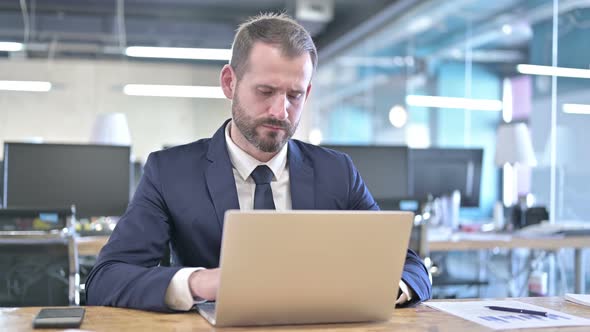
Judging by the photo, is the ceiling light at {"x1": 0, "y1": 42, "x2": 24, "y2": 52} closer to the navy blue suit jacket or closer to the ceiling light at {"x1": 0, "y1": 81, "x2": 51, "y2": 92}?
the ceiling light at {"x1": 0, "y1": 81, "x2": 51, "y2": 92}

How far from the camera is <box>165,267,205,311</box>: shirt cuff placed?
1437 millimetres

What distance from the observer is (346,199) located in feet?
6.26

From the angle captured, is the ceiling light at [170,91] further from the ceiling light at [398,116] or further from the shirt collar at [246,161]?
the shirt collar at [246,161]

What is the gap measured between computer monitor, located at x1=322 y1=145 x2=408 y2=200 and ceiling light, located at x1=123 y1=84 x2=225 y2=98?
7.97 m

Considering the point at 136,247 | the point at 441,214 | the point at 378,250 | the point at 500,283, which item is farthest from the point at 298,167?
the point at 500,283

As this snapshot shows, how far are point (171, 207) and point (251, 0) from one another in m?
8.65

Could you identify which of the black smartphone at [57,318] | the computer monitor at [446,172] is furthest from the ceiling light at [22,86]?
the black smartphone at [57,318]

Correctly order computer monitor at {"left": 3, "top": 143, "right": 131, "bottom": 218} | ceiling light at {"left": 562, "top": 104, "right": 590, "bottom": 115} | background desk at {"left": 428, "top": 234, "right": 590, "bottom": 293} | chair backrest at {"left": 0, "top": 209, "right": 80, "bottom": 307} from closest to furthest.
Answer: chair backrest at {"left": 0, "top": 209, "right": 80, "bottom": 307}, computer monitor at {"left": 3, "top": 143, "right": 131, "bottom": 218}, background desk at {"left": 428, "top": 234, "right": 590, "bottom": 293}, ceiling light at {"left": 562, "top": 104, "right": 590, "bottom": 115}

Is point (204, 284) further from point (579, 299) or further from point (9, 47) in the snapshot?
point (9, 47)

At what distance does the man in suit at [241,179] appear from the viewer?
1642 mm

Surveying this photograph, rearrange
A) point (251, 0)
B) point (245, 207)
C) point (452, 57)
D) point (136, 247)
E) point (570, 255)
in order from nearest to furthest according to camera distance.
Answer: point (136, 247) → point (245, 207) → point (570, 255) → point (452, 57) → point (251, 0)

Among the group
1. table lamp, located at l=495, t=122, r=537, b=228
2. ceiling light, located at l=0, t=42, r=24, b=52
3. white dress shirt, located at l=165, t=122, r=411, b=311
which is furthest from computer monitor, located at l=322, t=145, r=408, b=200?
ceiling light, located at l=0, t=42, r=24, b=52

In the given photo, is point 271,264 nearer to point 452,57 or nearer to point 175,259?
point 175,259

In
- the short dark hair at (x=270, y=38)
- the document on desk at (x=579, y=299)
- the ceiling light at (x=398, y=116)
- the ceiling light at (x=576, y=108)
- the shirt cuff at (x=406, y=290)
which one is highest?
the ceiling light at (x=398, y=116)
